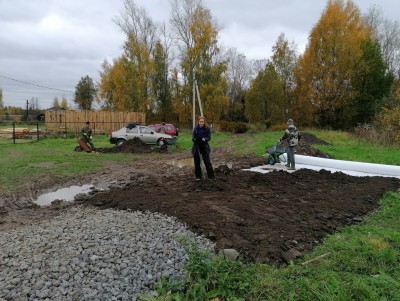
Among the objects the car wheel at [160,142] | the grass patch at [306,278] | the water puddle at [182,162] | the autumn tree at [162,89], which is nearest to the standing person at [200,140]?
the water puddle at [182,162]

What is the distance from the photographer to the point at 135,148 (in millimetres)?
16859

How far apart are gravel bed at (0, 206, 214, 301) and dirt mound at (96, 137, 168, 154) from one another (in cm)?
1127

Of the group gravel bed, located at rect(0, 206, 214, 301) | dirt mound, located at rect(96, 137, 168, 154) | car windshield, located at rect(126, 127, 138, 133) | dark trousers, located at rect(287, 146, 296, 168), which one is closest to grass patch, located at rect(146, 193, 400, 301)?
gravel bed, located at rect(0, 206, 214, 301)

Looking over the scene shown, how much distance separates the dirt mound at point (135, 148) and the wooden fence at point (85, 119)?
44.9 feet

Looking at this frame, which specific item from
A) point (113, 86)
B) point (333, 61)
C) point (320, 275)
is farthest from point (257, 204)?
point (113, 86)

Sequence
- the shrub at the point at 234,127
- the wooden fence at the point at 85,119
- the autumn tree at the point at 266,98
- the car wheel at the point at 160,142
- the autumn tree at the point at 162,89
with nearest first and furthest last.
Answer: the car wheel at the point at 160,142, the wooden fence at the point at 85,119, the autumn tree at the point at 266,98, the shrub at the point at 234,127, the autumn tree at the point at 162,89

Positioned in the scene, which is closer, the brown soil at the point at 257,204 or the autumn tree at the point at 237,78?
the brown soil at the point at 257,204

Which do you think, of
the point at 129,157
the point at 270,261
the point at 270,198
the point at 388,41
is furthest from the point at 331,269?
the point at 388,41

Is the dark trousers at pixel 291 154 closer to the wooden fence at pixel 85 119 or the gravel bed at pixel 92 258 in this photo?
the gravel bed at pixel 92 258

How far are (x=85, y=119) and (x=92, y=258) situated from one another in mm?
28002

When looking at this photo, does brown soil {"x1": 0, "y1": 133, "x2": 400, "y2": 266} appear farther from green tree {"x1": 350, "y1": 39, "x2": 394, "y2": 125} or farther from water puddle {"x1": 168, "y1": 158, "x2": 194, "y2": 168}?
green tree {"x1": 350, "y1": 39, "x2": 394, "y2": 125}

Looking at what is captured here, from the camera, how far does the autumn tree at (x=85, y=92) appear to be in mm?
54406

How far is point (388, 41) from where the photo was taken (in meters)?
40.3

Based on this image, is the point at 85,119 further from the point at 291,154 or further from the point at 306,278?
the point at 306,278
